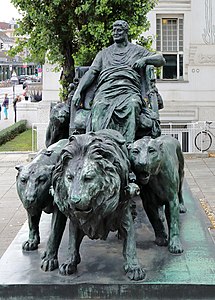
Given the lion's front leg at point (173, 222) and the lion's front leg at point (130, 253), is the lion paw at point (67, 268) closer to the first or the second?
the lion's front leg at point (130, 253)

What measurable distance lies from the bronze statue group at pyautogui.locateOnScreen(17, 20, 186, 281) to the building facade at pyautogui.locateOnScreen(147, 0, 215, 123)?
1072 cm

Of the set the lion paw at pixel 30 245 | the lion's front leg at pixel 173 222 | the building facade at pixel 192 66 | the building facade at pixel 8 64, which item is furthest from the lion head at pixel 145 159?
the building facade at pixel 8 64

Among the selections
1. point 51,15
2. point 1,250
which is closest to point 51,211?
point 1,250

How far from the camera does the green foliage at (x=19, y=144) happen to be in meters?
18.8

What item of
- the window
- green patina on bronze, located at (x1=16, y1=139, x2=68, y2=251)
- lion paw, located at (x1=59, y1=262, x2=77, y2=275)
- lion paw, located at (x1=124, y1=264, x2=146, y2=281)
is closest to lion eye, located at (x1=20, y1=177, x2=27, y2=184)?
green patina on bronze, located at (x1=16, y1=139, x2=68, y2=251)

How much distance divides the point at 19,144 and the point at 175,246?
15.7 meters

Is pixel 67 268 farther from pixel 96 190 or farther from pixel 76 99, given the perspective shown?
pixel 76 99

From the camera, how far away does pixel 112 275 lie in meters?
4.35

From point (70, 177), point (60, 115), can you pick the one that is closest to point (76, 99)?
point (60, 115)

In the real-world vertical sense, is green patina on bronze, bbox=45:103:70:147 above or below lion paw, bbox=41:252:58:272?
above

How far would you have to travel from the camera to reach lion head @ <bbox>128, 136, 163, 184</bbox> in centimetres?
450

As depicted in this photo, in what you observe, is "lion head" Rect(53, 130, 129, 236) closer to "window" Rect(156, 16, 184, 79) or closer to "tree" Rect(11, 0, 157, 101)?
"tree" Rect(11, 0, 157, 101)

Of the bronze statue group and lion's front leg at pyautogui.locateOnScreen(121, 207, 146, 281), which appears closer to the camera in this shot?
the bronze statue group

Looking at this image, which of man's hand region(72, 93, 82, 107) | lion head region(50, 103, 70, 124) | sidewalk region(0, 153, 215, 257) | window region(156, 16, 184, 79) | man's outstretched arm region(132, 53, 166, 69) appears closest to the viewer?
man's outstretched arm region(132, 53, 166, 69)
